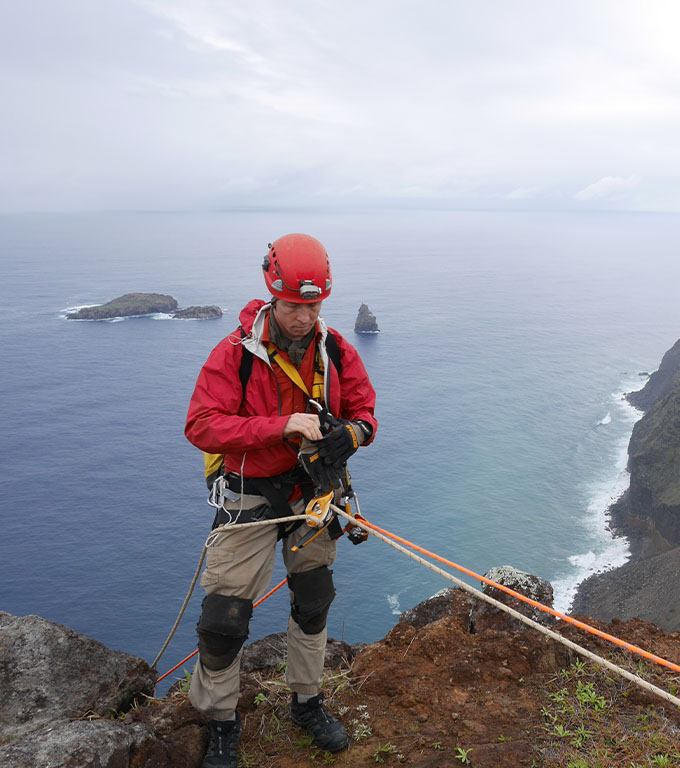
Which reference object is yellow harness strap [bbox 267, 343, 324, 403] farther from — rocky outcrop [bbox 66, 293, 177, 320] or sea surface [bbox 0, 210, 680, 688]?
rocky outcrop [bbox 66, 293, 177, 320]

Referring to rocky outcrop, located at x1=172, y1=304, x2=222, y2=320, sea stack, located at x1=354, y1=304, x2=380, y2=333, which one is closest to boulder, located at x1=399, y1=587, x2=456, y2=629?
sea stack, located at x1=354, y1=304, x2=380, y2=333

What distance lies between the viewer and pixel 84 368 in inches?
3238

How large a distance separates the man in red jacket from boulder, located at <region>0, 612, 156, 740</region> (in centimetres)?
170

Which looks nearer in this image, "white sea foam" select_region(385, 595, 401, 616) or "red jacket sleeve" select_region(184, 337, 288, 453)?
"red jacket sleeve" select_region(184, 337, 288, 453)

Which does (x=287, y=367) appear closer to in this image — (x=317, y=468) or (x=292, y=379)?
(x=292, y=379)

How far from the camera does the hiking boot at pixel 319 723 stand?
203 inches

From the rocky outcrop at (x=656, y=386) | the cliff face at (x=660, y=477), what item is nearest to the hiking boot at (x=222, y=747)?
the cliff face at (x=660, y=477)

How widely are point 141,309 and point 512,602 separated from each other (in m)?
Result: 112

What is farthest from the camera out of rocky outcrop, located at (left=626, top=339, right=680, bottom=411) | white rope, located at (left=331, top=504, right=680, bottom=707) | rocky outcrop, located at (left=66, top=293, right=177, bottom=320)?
rocky outcrop, located at (left=66, top=293, right=177, bottom=320)

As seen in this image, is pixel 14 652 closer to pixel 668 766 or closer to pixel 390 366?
pixel 668 766

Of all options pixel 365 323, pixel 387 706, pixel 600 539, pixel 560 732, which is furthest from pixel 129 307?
pixel 560 732

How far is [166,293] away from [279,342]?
5080 inches

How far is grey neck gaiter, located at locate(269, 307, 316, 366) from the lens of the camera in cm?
489

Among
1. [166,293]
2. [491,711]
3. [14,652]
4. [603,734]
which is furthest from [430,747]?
[166,293]
